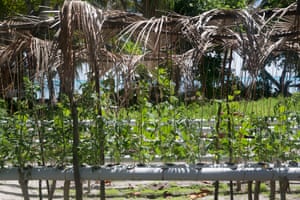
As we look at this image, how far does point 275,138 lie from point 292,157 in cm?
29

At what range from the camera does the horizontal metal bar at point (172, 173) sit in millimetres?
5047

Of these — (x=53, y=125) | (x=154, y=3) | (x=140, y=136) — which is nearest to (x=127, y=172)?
(x=140, y=136)

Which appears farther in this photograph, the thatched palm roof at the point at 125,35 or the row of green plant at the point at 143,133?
the row of green plant at the point at 143,133

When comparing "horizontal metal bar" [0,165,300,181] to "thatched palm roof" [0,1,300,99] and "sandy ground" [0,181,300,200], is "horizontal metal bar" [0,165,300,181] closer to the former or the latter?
"thatched palm roof" [0,1,300,99]

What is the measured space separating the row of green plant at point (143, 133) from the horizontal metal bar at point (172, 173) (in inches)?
4.8

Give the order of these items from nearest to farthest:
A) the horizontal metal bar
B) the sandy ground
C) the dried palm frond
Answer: the dried palm frond, the horizontal metal bar, the sandy ground

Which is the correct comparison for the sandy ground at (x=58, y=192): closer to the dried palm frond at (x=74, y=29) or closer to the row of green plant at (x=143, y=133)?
the row of green plant at (x=143, y=133)

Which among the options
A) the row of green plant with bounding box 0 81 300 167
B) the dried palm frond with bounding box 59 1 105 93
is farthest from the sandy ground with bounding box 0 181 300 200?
the dried palm frond with bounding box 59 1 105 93

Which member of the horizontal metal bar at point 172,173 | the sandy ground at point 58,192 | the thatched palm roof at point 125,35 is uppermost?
the thatched palm roof at point 125,35

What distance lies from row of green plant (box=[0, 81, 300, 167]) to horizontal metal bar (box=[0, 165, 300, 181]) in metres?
0.12

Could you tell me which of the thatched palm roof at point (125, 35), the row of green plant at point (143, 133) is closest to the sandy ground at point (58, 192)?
the row of green plant at point (143, 133)

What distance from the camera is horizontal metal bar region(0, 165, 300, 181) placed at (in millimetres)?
5047

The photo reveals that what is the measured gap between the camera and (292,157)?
5.24 metres

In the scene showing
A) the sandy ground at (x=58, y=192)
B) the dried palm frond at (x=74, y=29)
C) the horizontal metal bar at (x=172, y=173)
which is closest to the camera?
the dried palm frond at (x=74, y=29)
